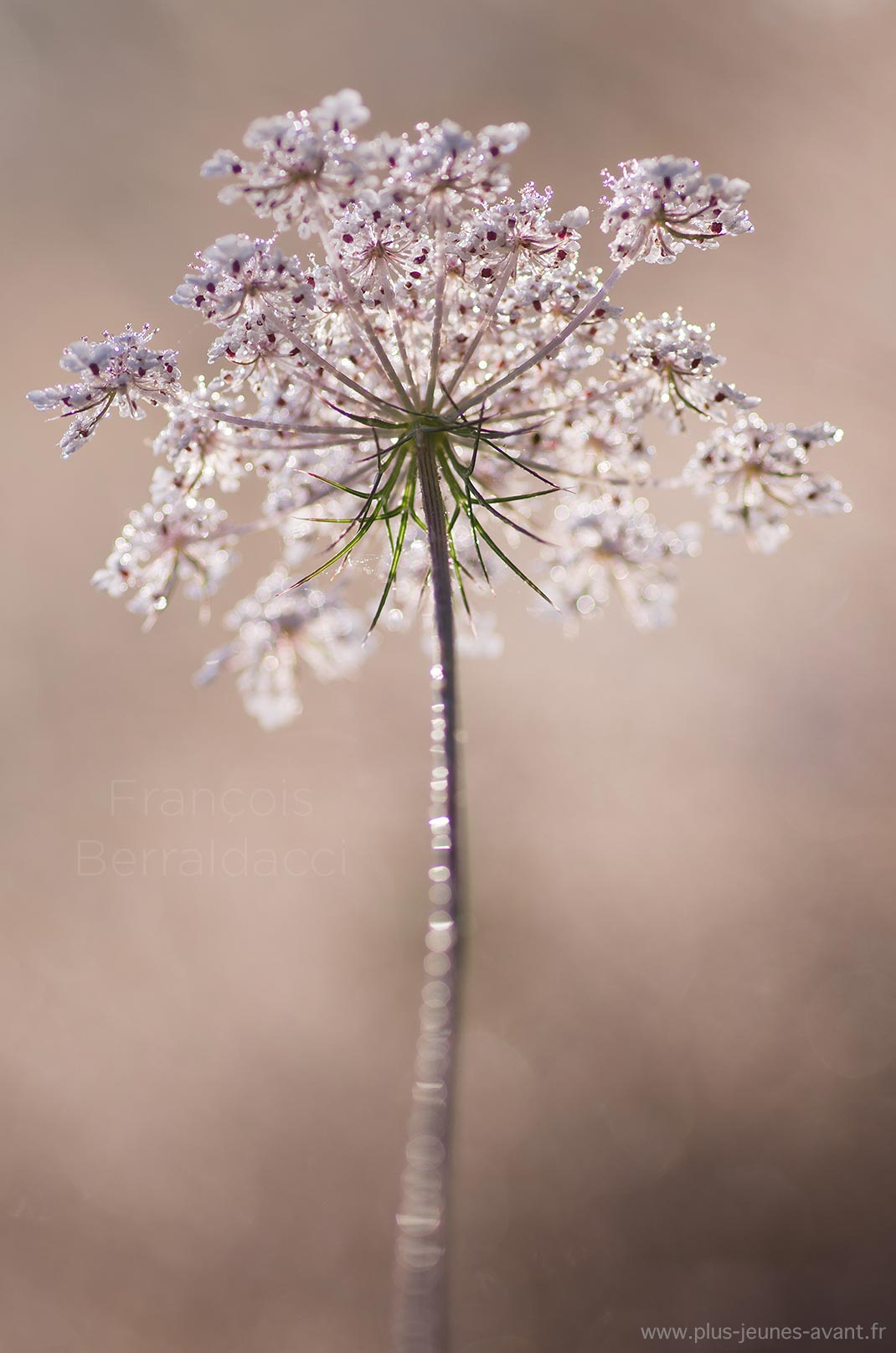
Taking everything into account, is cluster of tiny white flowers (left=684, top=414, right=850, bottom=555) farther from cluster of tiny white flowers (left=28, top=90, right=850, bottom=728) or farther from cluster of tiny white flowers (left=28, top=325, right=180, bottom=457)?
cluster of tiny white flowers (left=28, top=325, right=180, bottom=457)

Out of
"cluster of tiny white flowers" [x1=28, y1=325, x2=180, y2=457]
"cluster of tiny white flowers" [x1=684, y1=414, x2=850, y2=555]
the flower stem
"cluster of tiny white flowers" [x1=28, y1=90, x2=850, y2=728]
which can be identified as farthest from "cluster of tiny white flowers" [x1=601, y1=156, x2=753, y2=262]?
the flower stem

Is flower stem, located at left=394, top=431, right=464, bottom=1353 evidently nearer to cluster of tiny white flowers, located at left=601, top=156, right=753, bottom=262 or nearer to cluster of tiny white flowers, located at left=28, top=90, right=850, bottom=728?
cluster of tiny white flowers, located at left=28, top=90, right=850, bottom=728

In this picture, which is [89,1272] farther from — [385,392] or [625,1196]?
[385,392]

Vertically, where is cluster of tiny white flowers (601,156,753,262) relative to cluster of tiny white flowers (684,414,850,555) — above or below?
above

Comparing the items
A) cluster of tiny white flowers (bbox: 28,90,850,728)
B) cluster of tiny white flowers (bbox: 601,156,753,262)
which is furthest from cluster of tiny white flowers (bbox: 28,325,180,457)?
cluster of tiny white flowers (bbox: 601,156,753,262)

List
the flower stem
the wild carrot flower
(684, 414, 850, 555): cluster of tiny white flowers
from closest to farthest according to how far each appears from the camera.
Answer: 1. the flower stem
2. the wild carrot flower
3. (684, 414, 850, 555): cluster of tiny white flowers

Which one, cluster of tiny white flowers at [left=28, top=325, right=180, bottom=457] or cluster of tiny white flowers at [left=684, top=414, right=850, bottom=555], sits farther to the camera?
cluster of tiny white flowers at [left=684, top=414, right=850, bottom=555]

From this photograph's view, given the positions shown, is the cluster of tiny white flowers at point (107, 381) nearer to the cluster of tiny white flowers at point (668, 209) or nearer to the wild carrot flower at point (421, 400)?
the wild carrot flower at point (421, 400)

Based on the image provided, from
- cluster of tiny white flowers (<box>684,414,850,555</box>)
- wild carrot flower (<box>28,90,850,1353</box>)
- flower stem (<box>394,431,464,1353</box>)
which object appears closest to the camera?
flower stem (<box>394,431,464,1353</box>)

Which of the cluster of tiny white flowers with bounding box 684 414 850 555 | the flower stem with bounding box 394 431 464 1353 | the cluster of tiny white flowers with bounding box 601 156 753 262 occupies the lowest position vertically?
the flower stem with bounding box 394 431 464 1353
